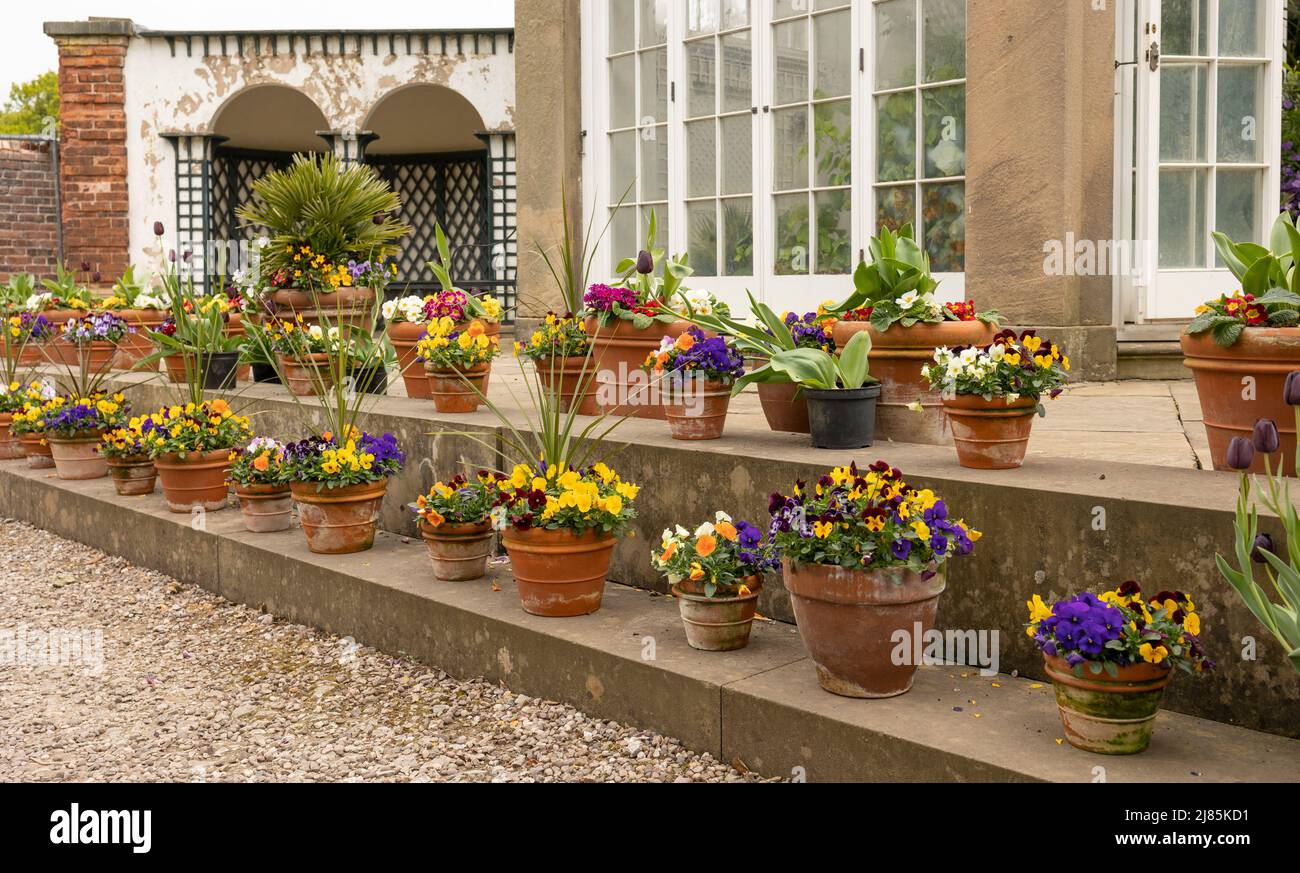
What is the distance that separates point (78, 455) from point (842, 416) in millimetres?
3778

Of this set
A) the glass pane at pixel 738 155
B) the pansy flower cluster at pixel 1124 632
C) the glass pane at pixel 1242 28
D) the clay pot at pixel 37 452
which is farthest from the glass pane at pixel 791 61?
the pansy flower cluster at pixel 1124 632

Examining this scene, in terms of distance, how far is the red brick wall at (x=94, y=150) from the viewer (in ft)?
35.7

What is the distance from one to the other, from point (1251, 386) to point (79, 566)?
13.6 feet

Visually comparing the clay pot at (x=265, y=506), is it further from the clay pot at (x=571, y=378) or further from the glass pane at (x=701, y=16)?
the glass pane at (x=701, y=16)

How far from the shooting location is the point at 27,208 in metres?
12.0

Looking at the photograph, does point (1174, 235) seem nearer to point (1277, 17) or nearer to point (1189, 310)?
point (1189, 310)

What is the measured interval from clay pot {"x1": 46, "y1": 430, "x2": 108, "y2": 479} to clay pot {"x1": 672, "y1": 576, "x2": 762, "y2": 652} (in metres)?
3.57

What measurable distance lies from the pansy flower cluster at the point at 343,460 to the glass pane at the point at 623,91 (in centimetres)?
315

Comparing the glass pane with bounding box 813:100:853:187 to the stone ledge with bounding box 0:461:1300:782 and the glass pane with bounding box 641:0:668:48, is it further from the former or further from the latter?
the stone ledge with bounding box 0:461:1300:782

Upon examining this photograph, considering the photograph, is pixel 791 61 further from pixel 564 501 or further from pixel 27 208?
pixel 27 208

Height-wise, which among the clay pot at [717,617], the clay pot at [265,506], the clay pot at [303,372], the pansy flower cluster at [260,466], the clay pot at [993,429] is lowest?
the clay pot at [717,617]

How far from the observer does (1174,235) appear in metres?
5.08

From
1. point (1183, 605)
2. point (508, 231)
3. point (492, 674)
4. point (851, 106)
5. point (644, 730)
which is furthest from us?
point (508, 231)
